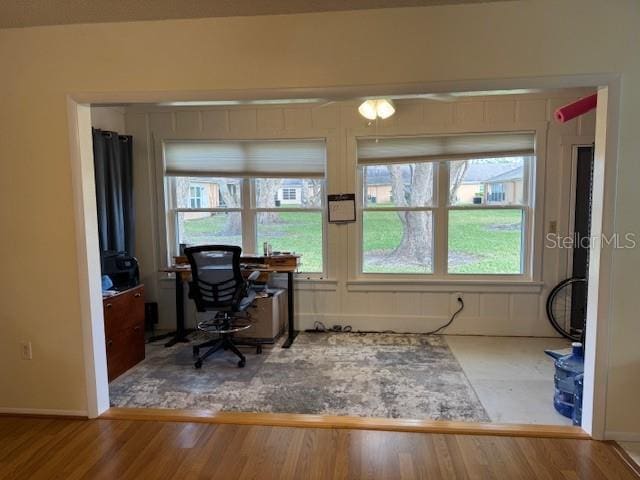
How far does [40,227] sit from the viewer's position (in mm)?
2391

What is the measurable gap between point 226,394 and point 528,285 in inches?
128

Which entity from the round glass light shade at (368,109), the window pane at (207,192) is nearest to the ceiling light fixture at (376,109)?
the round glass light shade at (368,109)

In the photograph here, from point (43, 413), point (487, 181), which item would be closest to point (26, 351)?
point (43, 413)

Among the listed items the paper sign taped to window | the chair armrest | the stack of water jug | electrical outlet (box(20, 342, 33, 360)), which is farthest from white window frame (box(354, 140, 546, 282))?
electrical outlet (box(20, 342, 33, 360))

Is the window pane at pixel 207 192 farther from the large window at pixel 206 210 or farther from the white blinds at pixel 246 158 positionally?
the white blinds at pixel 246 158

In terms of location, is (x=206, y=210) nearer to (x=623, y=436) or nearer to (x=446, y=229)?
(x=446, y=229)

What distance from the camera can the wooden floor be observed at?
195 centimetres

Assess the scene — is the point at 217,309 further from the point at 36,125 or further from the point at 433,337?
the point at 433,337

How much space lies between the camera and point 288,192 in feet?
15.5

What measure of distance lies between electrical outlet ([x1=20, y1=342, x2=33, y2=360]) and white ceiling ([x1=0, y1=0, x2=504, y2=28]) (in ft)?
6.02

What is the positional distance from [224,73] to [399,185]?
2.72 meters

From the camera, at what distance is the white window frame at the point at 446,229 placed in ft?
14.1

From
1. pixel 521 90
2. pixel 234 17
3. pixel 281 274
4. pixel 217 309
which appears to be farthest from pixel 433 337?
pixel 234 17

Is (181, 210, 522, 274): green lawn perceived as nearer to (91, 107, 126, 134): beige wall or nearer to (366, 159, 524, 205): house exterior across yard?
(366, 159, 524, 205): house exterior across yard
